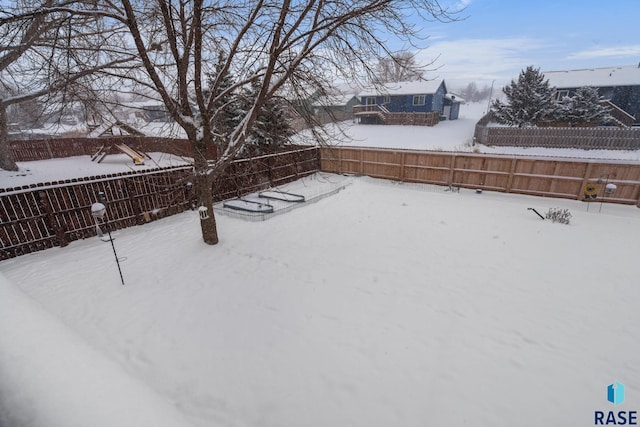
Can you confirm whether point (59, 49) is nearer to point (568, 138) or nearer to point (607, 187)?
point (607, 187)

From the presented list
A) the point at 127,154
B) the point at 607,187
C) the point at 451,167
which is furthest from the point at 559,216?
the point at 127,154

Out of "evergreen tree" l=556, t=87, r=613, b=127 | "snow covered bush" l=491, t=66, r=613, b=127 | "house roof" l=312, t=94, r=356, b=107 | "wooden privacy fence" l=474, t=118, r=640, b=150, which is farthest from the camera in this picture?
"snow covered bush" l=491, t=66, r=613, b=127

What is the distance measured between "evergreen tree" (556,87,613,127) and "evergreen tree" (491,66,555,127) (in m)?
0.94

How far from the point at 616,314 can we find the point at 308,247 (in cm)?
558

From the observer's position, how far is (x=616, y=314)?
14.5 ft

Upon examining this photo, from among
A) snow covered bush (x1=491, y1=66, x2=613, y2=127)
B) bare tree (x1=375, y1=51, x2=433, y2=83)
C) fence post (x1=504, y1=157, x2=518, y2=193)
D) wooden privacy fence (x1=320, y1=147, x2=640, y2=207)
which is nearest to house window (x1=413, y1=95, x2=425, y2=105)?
snow covered bush (x1=491, y1=66, x2=613, y2=127)

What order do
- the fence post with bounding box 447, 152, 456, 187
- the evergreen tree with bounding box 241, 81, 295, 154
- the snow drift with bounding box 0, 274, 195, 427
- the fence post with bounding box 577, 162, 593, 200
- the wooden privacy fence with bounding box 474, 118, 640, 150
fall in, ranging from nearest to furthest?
the snow drift with bounding box 0, 274, 195, 427 → the fence post with bounding box 577, 162, 593, 200 → the fence post with bounding box 447, 152, 456, 187 → the evergreen tree with bounding box 241, 81, 295, 154 → the wooden privacy fence with bounding box 474, 118, 640, 150

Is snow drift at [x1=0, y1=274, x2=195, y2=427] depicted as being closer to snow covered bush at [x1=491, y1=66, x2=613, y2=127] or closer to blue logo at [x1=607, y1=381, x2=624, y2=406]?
blue logo at [x1=607, y1=381, x2=624, y2=406]

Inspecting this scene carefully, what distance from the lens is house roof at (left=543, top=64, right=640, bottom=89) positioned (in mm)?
Answer: 23547

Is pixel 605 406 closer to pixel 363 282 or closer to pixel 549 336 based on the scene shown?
pixel 549 336

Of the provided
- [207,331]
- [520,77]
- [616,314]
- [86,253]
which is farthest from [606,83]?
[86,253]

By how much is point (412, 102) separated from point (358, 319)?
32.0 metres

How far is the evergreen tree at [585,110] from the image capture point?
1939 cm

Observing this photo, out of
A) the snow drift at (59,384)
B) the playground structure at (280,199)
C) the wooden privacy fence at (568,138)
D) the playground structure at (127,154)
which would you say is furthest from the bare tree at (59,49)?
the wooden privacy fence at (568,138)
